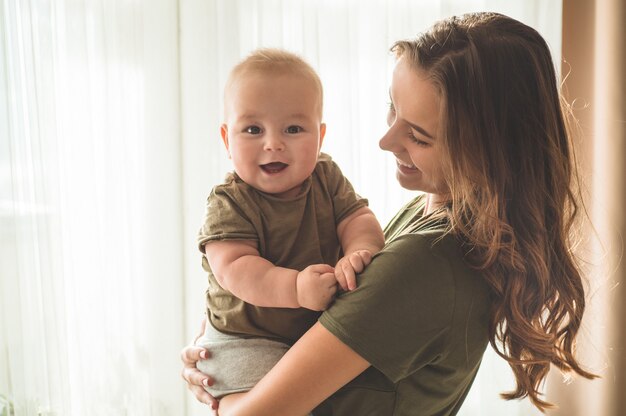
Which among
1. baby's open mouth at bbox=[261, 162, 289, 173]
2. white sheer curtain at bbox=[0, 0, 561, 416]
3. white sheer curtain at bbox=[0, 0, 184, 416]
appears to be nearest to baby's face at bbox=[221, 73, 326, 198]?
baby's open mouth at bbox=[261, 162, 289, 173]

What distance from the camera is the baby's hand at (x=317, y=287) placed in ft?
3.71

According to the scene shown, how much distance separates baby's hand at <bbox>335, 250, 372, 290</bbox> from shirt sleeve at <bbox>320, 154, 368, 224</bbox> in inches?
10.6

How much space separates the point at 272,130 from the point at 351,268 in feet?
1.16

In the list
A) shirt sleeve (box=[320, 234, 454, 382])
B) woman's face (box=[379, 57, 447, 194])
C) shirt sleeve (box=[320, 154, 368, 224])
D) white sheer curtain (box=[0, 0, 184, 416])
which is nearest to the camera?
shirt sleeve (box=[320, 234, 454, 382])

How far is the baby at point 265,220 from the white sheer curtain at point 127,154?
55.1 inches

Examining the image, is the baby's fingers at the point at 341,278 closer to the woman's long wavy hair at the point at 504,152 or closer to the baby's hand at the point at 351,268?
the baby's hand at the point at 351,268

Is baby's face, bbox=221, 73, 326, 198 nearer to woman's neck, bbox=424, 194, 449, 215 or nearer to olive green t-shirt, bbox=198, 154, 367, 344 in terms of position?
olive green t-shirt, bbox=198, 154, 367, 344

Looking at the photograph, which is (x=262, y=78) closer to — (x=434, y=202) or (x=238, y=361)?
(x=434, y=202)

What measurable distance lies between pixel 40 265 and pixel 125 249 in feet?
1.10

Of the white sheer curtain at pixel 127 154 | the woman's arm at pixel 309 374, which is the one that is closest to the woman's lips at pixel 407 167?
the woman's arm at pixel 309 374

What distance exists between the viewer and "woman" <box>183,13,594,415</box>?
1095mm

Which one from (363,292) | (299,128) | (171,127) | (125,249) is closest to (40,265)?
(125,249)

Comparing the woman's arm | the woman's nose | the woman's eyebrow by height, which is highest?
the woman's eyebrow

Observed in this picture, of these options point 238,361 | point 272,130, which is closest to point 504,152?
point 272,130
